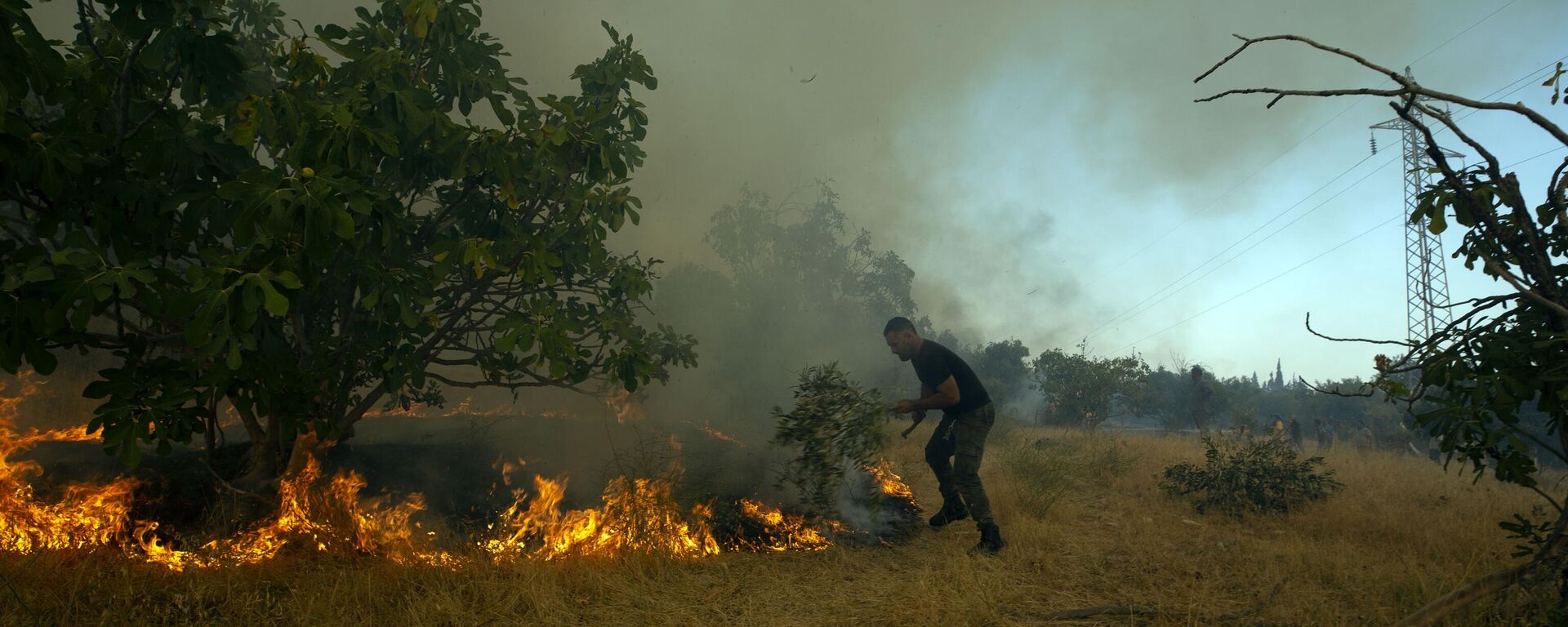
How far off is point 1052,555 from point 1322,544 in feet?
7.17

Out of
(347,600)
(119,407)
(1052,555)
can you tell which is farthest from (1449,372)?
(119,407)

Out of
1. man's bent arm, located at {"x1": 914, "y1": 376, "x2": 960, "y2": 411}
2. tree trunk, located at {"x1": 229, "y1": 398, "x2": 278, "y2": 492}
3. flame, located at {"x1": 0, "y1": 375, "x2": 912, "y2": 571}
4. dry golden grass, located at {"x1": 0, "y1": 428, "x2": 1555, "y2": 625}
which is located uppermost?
man's bent arm, located at {"x1": 914, "y1": 376, "x2": 960, "y2": 411}

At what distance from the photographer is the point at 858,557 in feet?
17.6

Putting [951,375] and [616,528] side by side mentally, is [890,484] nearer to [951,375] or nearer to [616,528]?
[951,375]

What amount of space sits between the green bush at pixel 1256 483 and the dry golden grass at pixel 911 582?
1.34 ft

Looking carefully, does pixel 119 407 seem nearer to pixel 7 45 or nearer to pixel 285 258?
pixel 285 258

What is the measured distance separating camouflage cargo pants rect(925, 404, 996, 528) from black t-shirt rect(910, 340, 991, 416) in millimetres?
73

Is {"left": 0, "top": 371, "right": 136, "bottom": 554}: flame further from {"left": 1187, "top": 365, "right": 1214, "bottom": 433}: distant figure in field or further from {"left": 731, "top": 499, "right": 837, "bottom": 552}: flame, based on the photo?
{"left": 1187, "top": 365, "right": 1214, "bottom": 433}: distant figure in field

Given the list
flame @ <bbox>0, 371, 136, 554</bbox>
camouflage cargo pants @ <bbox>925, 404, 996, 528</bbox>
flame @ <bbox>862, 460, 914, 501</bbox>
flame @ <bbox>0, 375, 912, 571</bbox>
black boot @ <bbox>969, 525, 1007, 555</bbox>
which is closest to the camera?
flame @ <bbox>0, 371, 136, 554</bbox>

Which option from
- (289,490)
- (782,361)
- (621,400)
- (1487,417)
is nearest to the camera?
(1487,417)

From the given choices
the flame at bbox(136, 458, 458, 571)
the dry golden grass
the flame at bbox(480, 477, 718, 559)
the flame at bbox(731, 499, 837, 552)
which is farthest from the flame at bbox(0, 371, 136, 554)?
the flame at bbox(731, 499, 837, 552)

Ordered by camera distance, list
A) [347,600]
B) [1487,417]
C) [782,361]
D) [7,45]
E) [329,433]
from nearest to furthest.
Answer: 1. [7,45]
2. [1487,417]
3. [347,600]
4. [329,433]
5. [782,361]

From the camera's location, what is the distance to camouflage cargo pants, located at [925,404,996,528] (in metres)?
5.54

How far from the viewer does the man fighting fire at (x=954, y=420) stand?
5.56 metres
